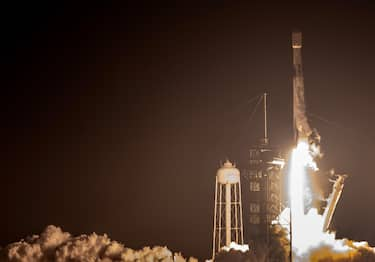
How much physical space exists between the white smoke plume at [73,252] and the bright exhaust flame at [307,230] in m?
5.10

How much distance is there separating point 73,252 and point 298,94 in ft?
38.2

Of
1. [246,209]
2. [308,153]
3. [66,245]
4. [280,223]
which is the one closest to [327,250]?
[280,223]

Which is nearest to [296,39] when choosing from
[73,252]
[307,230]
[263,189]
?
[263,189]

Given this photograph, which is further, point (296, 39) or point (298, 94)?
point (298, 94)

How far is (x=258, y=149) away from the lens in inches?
1272

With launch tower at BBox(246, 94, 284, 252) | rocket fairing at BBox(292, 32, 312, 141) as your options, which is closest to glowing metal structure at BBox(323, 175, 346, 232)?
launch tower at BBox(246, 94, 284, 252)

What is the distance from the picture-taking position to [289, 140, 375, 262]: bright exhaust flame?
31.6 m

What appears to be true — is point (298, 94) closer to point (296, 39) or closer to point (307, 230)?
point (296, 39)

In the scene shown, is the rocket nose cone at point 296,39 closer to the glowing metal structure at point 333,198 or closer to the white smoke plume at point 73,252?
the glowing metal structure at point 333,198

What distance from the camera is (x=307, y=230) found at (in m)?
33.0

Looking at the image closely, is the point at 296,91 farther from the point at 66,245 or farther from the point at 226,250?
the point at 66,245

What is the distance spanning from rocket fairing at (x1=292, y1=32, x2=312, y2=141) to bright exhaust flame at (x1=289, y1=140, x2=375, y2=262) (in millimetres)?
581

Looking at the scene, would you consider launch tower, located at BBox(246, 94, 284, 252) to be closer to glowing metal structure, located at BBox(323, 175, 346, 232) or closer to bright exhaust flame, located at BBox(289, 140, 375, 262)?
bright exhaust flame, located at BBox(289, 140, 375, 262)

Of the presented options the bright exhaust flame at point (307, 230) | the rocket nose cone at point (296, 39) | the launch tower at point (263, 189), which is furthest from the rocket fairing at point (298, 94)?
the launch tower at point (263, 189)
